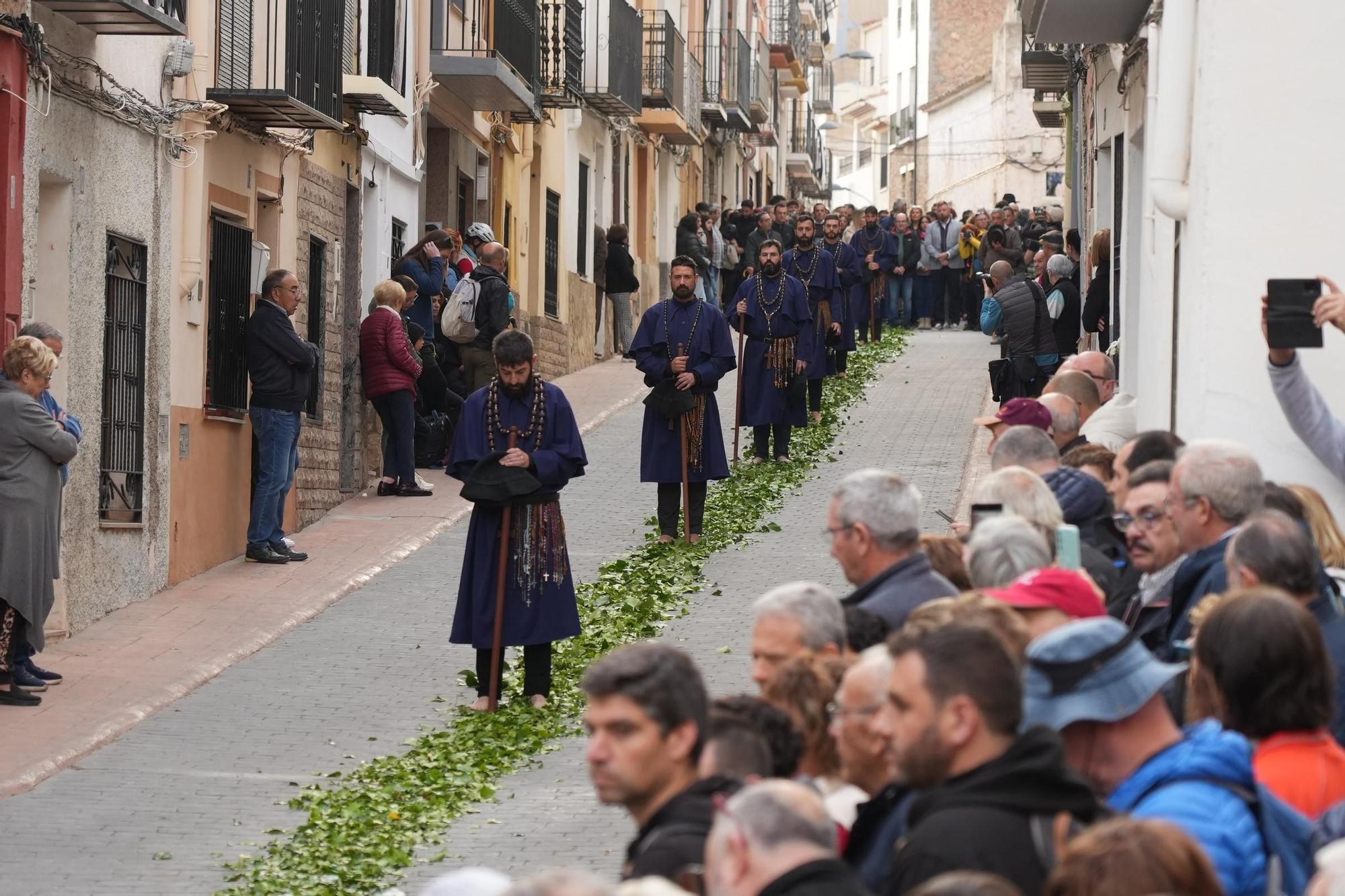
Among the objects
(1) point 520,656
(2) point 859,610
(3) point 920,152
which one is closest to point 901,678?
(2) point 859,610

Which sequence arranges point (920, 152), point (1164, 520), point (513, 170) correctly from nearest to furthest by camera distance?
point (1164, 520) → point (513, 170) → point (920, 152)

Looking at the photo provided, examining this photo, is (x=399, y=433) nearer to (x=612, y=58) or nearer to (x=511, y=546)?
(x=511, y=546)

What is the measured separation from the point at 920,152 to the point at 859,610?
6584 cm

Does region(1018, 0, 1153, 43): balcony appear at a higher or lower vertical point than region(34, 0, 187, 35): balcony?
higher

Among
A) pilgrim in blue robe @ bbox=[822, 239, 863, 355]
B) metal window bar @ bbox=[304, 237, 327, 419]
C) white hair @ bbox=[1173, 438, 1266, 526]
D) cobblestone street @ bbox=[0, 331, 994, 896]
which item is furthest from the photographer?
pilgrim in blue robe @ bbox=[822, 239, 863, 355]

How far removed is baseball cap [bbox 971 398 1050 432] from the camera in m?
9.72

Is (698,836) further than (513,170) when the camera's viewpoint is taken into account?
No

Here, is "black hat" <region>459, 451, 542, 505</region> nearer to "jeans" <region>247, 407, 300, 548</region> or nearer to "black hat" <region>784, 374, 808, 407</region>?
"jeans" <region>247, 407, 300, 548</region>

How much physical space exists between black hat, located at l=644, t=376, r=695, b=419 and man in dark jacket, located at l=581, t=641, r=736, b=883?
11.2 m

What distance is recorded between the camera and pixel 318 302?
18.2 m

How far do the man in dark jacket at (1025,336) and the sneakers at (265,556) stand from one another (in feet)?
20.0

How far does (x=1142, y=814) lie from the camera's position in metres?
4.37

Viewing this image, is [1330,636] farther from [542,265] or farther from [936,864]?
[542,265]

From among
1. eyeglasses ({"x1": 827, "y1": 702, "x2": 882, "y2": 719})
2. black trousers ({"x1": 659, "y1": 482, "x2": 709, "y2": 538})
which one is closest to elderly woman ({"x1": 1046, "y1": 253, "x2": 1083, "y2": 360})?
black trousers ({"x1": 659, "y1": 482, "x2": 709, "y2": 538})
